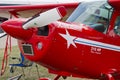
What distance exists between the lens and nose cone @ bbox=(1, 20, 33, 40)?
546 centimetres

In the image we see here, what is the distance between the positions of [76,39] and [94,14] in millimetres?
786

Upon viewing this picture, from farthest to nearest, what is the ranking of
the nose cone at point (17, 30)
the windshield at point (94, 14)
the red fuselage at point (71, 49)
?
the windshield at point (94, 14) → the red fuselage at point (71, 49) → the nose cone at point (17, 30)

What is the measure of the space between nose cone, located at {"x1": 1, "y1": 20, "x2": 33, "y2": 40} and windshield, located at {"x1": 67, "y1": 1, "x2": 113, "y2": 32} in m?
1.18

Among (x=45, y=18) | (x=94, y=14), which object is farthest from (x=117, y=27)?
(x=45, y=18)

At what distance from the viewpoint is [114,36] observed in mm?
6371

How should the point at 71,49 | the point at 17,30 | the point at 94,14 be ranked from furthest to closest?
1. the point at 94,14
2. the point at 71,49
3. the point at 17,30

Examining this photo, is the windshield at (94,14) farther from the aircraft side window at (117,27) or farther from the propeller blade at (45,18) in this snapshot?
the propeller blade at (45,18)

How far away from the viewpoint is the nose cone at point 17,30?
17.9ft

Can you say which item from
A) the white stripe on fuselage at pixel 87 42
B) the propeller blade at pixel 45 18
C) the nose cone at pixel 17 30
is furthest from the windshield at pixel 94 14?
the nose cone at pixel 17 30

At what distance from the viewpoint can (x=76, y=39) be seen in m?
5.89

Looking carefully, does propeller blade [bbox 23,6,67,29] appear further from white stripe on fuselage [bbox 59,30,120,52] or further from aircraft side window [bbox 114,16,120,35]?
aircraft side window [bbox 114,16,120,35]

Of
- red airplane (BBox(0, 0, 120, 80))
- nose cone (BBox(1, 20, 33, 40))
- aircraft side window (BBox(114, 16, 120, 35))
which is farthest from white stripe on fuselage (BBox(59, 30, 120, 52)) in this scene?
nose cone (BBox(1, 20, 33, 40))

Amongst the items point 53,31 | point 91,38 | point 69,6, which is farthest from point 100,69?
point 69,6

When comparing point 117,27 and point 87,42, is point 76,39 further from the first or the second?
point 117,27
